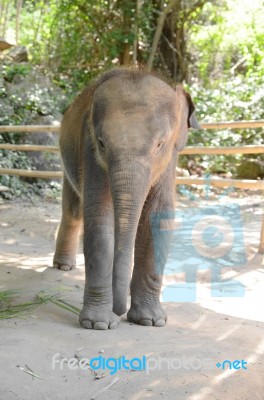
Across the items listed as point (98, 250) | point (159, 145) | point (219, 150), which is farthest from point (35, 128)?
point (159, 145)

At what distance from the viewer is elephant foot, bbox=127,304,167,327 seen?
12.4 feet

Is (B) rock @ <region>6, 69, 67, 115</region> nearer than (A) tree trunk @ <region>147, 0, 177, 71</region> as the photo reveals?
Yes

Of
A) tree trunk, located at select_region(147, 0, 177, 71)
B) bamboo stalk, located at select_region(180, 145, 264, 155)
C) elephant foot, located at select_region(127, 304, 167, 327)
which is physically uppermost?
tree trunk, located at select_region(147, 0, 177, 71)

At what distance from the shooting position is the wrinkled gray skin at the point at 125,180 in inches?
127

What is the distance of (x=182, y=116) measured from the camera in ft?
12.8

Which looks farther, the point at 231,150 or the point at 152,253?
the point at 231,150

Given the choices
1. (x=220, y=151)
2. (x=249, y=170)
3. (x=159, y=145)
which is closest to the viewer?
(x=159, y=145)

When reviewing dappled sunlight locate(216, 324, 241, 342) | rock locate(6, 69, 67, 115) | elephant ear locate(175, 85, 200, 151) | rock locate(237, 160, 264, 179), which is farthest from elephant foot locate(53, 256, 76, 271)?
rock locate(237, 160, 264, 179)

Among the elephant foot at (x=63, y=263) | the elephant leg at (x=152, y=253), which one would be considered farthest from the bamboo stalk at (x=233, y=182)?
the elephant leg at (x=152, y=253)

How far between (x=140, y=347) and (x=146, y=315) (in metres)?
0.54

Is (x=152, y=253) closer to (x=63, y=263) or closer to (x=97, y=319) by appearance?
(x=97, y=319)

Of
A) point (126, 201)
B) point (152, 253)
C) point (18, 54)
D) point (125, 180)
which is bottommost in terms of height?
point (152, 253)

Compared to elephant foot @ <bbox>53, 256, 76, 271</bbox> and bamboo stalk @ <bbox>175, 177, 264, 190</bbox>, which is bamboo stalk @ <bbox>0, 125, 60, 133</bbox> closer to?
bamboo stalk @ <bbox>175, 177, 264, 190</bbox>

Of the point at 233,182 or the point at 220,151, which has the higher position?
the point at 220,151
